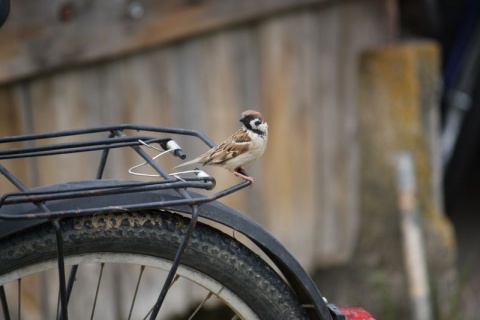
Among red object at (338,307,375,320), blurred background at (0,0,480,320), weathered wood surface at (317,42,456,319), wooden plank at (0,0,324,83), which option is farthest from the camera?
weathered wood surface at (317,42,456,319)

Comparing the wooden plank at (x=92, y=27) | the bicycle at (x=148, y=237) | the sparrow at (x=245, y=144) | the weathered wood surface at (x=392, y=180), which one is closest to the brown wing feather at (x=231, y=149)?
the sparrow at (x=245, y=144)

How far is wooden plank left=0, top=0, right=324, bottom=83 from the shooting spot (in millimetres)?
3355

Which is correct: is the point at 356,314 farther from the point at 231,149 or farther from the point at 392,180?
the point at 392,180

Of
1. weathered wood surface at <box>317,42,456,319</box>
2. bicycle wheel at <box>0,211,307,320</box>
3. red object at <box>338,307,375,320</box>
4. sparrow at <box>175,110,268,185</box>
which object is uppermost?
weathered wood surface at <box>317,42,456,319</box>

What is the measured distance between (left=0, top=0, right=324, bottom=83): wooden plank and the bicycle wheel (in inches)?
70.1

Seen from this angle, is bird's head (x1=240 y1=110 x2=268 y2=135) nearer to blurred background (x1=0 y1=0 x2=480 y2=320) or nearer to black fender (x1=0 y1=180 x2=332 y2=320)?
black fender (x1=0 y1=180 x2=332 y2=320)

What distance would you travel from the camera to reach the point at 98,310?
156 inches

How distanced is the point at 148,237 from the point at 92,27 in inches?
81.6

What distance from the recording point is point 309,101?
15.5 ft

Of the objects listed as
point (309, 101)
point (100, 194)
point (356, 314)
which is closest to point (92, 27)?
point (309, 101)

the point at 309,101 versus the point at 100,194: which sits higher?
the point at 309,101

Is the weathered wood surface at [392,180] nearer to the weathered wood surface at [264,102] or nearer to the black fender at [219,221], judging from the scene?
the weathered wood surface at [264,102]

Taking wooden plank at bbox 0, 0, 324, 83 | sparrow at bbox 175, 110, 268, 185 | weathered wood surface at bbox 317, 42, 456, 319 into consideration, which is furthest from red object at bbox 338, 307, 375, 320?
weathered wood surface at bbox 317, 42, 456, 319

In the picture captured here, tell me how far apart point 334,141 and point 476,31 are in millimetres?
1317
